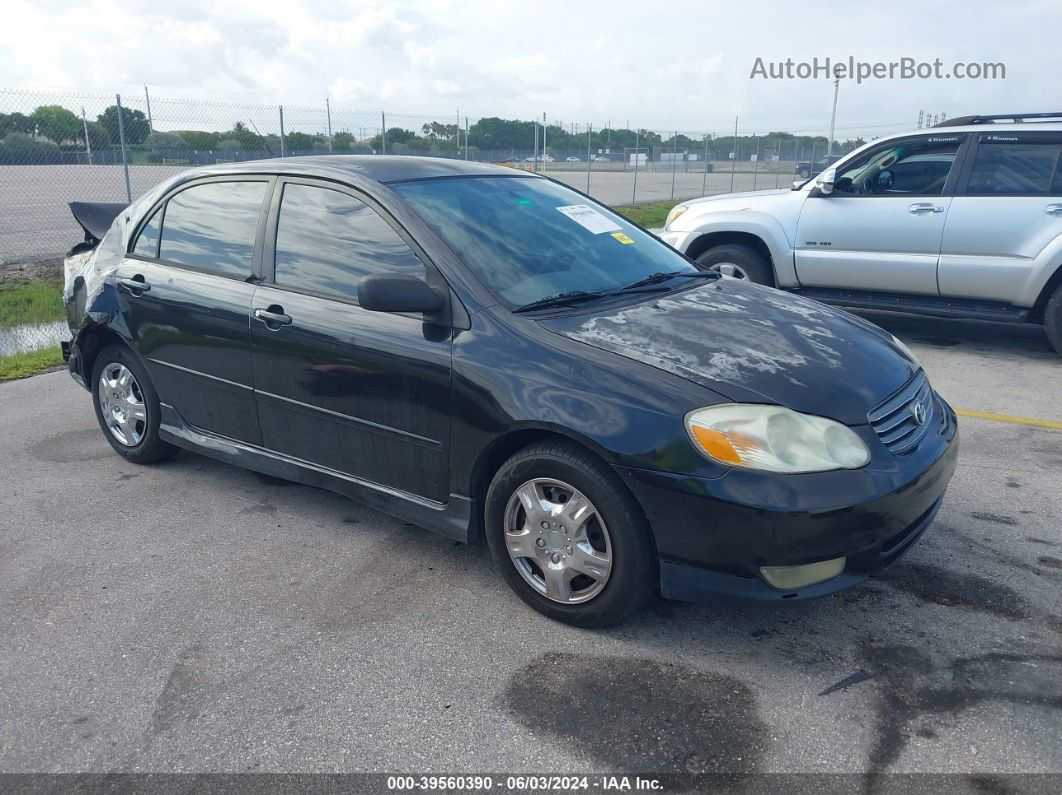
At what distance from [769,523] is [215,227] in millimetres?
3072

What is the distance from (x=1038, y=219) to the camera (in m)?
6.90

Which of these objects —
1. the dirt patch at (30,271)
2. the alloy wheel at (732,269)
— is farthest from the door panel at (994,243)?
the dirt patch at (30,271)

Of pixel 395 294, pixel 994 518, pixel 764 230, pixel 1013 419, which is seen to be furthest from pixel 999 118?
pixel 395 294

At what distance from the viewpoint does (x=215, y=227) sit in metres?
4.33

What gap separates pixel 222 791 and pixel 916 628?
240cm

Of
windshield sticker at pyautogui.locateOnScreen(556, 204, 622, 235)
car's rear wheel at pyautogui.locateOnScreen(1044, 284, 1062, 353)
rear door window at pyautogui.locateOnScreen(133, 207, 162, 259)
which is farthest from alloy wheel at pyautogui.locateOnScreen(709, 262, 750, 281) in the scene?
rear door window at pyautogui.locateOnScreen(133, 207, 162, 259)

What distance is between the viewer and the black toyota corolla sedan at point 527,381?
9.44ft

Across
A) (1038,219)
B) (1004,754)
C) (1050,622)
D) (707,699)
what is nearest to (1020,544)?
(1050,622)

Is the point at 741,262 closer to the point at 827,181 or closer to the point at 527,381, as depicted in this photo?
the point at 827,181

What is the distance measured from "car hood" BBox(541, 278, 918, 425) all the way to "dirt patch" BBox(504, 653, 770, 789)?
98cm

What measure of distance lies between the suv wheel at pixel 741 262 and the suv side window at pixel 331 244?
505cm

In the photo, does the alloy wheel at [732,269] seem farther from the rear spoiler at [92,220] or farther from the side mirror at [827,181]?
the rear spoiler at [92,220]

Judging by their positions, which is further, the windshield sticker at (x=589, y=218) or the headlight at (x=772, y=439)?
the windshield sticker at (x=589, y=218)

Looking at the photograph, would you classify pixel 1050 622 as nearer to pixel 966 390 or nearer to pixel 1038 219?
pixel 966 390
